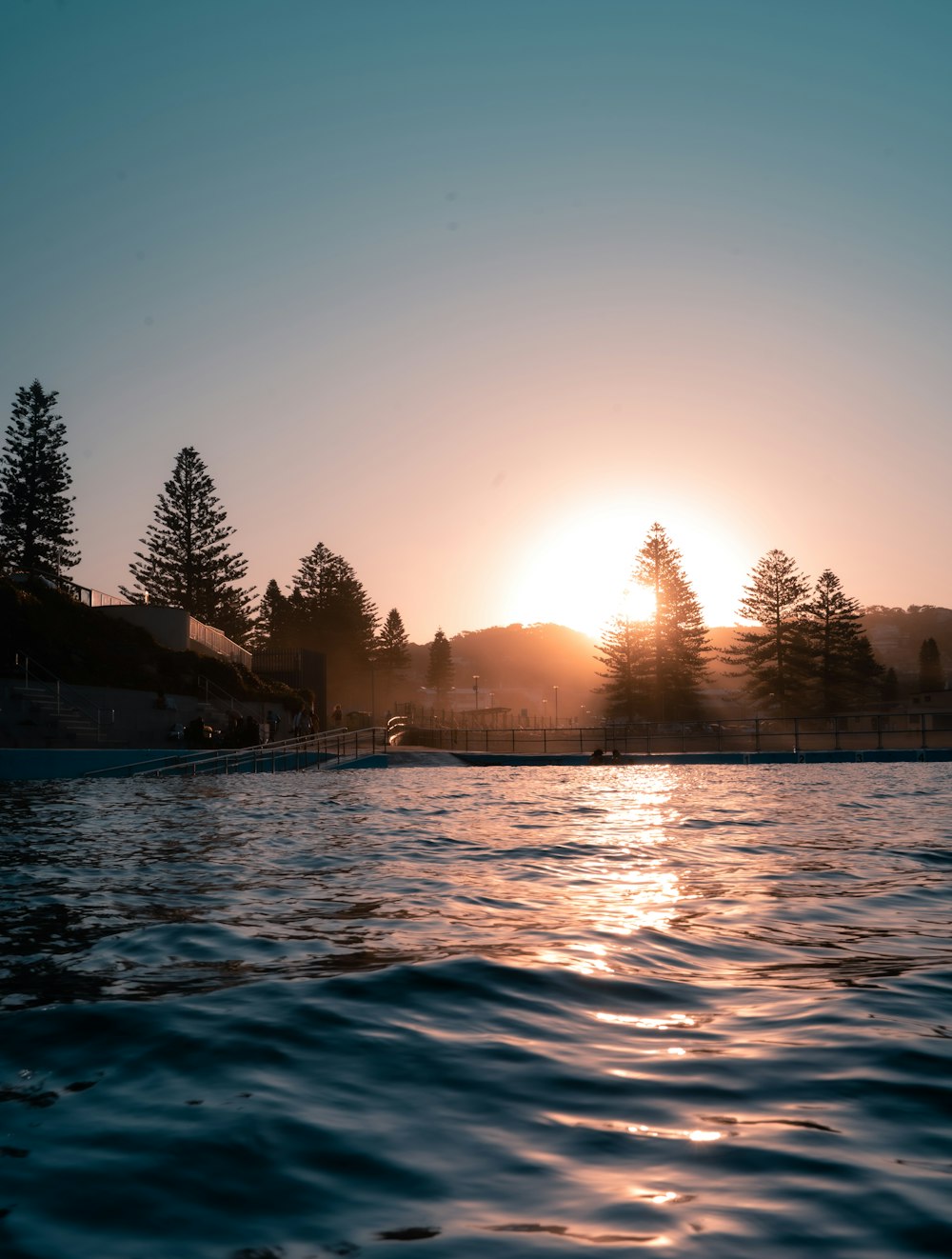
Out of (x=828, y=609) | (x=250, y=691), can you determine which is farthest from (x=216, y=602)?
(x=828, y=609)

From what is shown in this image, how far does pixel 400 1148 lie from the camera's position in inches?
98.1

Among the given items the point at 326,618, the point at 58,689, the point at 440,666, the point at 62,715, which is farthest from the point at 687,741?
the point at 440,666

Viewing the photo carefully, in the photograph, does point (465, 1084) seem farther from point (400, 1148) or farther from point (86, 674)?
point (86, 674)

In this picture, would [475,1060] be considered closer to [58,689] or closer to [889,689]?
[58,689]

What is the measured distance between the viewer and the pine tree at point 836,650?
68.9 meters

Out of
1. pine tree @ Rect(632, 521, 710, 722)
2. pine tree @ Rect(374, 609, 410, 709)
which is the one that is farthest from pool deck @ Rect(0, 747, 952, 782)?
pine tree @ Rect(374, 609, 410, 709)

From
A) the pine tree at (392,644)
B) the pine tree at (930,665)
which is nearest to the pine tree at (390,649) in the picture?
the pine tree at (392,644)

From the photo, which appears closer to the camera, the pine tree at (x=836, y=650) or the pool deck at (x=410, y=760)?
the pool deck at (x=410, y=760)

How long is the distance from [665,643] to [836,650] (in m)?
12.0

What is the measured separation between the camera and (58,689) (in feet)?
93.8

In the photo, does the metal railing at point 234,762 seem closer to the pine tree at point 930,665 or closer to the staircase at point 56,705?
the staircase at point 56,705

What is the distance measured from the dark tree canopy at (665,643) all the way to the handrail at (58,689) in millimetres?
44465

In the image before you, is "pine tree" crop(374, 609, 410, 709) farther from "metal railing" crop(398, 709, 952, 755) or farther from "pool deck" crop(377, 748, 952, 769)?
"pool deck" crop(377, 748, 952, 769)

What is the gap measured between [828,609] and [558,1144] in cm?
7192
